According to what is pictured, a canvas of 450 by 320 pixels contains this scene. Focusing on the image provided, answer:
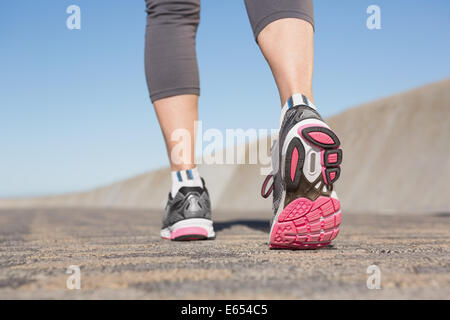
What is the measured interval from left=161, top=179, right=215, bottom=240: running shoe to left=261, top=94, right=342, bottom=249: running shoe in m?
0.40

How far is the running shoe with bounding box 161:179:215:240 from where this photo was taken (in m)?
1.41

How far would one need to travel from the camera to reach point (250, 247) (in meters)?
1.15

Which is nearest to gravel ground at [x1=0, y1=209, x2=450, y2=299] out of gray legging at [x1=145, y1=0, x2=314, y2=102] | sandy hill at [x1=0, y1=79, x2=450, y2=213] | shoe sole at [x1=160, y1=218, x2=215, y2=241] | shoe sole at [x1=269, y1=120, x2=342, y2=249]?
shoe sole at [x1=269, y1=120, x2=342, y2=249]

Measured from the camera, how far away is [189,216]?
1.42 meters

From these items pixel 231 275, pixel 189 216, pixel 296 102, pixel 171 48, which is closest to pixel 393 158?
pixel 171 48

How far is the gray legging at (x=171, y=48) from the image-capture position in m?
1.56

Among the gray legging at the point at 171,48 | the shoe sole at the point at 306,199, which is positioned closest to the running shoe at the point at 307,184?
the shoe sole at the point at 306,199

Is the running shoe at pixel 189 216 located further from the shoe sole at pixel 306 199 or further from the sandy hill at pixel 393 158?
the sandy hill at pixel 393 158

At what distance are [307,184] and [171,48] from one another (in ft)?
2.74

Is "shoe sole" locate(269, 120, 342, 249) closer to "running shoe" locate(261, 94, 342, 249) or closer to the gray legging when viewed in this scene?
"running shoe" locate(261, 94, 342, 249)

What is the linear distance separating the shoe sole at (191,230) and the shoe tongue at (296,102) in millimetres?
481
